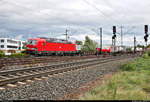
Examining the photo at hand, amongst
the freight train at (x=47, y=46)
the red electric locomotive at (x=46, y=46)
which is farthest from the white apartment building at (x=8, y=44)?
the red electric locomotive at (x=46, y=46)

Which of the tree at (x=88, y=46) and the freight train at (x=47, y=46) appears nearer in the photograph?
the freight train at (x=47, y=46)

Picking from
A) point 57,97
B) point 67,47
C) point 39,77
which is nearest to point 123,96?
point 57,97

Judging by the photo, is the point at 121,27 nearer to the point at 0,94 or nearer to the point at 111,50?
the point at 111,50

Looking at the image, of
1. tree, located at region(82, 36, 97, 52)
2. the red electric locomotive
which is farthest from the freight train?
tree, located at region(82, 36, 97, 52)

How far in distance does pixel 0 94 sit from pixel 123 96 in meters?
4.24

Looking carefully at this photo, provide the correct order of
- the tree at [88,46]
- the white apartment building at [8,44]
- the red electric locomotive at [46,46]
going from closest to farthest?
the red electric locomotive at [46,46]
the tree at [88,46]
the white apartment building at [8,44]

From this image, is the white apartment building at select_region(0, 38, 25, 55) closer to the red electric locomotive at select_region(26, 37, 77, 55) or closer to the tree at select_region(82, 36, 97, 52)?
the tree at select_region(82, 36, 97, 52)

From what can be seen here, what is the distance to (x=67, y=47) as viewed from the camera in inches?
1561

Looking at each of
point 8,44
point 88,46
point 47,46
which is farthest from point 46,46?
point 8,44

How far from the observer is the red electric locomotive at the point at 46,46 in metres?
29.8

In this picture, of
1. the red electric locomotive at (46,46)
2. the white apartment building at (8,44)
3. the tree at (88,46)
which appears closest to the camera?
the red electric locomotive at (46,46)

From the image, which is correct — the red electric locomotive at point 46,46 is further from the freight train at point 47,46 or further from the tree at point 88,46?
the tree at point 88,46

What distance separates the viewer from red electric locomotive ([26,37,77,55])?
29.8m

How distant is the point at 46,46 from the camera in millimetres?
31703
